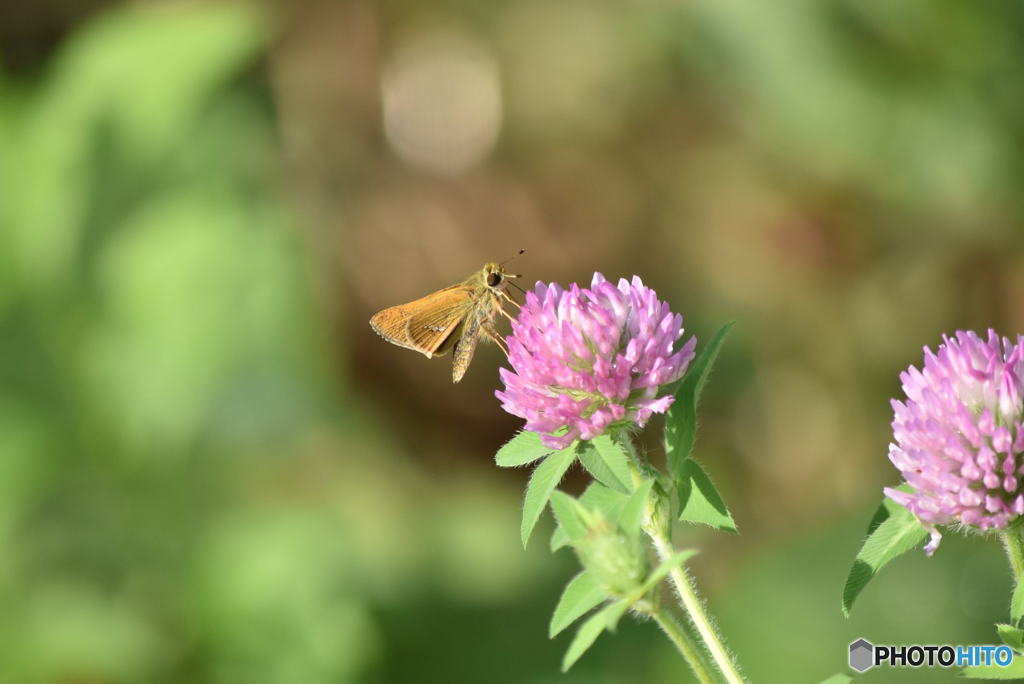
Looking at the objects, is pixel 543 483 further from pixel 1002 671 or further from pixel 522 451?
pixel 1002 671

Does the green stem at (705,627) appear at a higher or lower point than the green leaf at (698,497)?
lower

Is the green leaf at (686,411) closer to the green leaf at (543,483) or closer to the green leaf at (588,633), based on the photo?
the green leaf at (543,483)

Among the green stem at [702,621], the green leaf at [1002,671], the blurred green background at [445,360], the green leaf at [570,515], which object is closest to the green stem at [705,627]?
the green stem at [702,621]

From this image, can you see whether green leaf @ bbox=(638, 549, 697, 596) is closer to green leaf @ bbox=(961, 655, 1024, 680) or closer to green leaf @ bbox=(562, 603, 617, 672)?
green leaf @ bbox=(562, 603, 617, 672)

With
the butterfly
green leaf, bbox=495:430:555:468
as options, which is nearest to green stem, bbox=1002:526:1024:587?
green leaf, bbox=495:430:555:468

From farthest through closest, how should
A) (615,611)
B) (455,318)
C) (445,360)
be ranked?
(445,360) → (455,318) → (615,611)

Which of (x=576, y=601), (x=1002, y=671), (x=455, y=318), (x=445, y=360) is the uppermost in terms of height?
(x=445, y=360)

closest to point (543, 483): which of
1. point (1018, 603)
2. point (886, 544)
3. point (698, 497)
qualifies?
point (698, 497)
